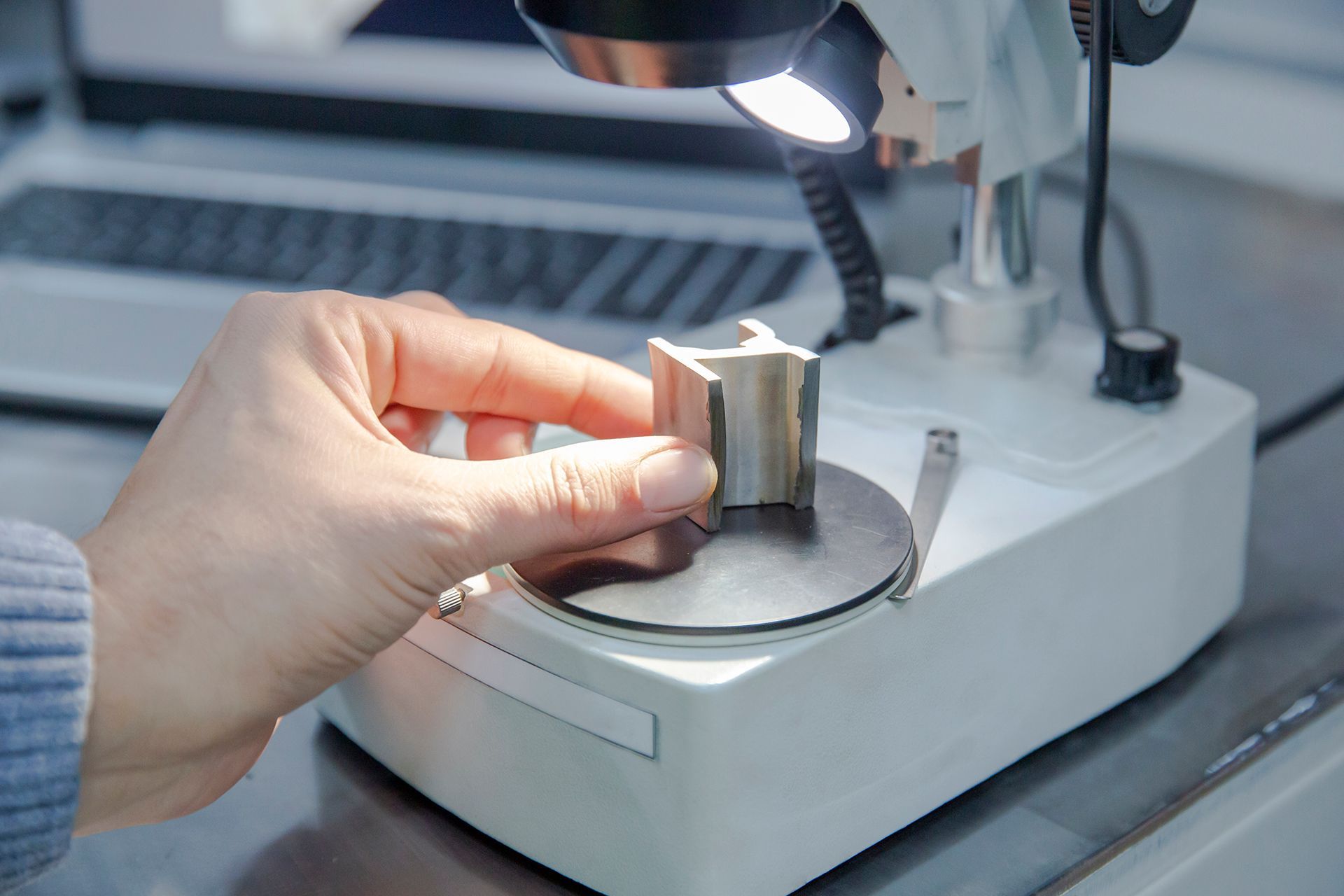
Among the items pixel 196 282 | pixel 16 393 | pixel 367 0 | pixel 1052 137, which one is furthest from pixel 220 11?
pixel 1052 137

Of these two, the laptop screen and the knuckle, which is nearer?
the knuckle

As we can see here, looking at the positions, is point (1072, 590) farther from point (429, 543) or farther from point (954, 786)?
point (429, 543)

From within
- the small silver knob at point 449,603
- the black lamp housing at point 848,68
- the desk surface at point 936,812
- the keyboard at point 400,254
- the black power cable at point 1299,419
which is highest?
the black lamp housing at point 848,68

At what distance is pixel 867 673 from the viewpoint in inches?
17.8

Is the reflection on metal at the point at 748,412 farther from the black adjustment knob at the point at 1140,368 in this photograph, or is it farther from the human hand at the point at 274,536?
the black adjustment knob at the point at 1140,368

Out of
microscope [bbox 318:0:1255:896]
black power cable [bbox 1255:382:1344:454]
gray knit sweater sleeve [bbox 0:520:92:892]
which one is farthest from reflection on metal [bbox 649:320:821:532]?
black power cable [bbox 1255:382:1344:454]

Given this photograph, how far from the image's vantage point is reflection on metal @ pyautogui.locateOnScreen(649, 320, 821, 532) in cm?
48

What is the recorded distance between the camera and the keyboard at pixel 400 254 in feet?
3.17

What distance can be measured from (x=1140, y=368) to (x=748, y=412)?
0.22 m

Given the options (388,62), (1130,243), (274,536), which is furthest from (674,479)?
(388,62)

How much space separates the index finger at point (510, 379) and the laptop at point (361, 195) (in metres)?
0.30

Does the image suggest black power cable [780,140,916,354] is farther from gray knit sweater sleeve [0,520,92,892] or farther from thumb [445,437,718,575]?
gray knit sweater sleeve [0,520,92,892]

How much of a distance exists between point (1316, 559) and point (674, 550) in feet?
1.37

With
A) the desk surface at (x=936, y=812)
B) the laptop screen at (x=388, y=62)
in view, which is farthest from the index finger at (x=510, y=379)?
the laptop screen at (x=388, y=62)
